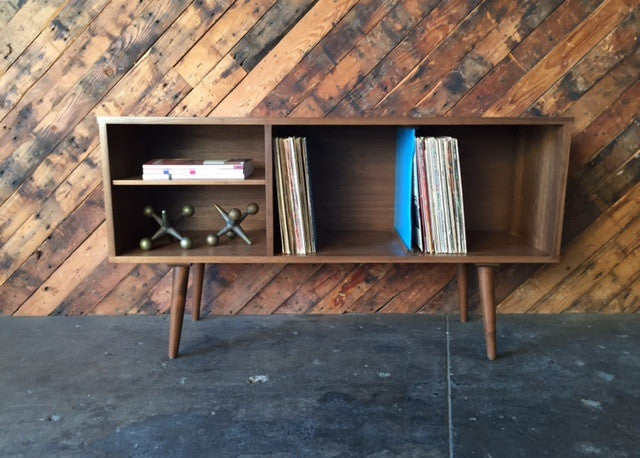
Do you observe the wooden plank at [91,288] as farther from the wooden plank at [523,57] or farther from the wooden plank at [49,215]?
the wooden plank at [523,57]

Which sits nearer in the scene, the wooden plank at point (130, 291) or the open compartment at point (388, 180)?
the open compartment at point (388, 180)

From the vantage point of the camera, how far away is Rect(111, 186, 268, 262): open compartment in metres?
1.56

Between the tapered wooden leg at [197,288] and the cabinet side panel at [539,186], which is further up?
the cabinet side panel at [539,186]

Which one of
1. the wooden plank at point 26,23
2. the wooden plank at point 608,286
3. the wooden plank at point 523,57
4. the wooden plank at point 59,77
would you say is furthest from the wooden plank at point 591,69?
the wooden plank at point 26,23

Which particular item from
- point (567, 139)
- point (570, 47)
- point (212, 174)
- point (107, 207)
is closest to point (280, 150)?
point (212, 174)

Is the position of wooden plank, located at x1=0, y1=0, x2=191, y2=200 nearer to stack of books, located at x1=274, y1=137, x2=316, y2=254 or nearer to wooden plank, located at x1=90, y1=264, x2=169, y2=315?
wooden plank, located at x1=90, y1=264, x2=169, y2=315

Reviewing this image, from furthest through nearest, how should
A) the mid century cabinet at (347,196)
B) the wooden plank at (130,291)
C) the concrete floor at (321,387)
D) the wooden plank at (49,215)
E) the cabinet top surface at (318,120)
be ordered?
the wooden plank at (130,291)
the wooden plank at (49,215)
the mid century cabinet at (347,196)
the cabinet top surface at (318,120)
the concrete floor at (321,387)

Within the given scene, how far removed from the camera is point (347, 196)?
1.85 meters

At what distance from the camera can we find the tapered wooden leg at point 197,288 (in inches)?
71.0

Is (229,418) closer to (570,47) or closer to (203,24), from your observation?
(203,24)

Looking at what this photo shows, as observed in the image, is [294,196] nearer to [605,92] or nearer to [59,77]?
[59,77]

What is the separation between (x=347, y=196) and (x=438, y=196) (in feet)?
1.41

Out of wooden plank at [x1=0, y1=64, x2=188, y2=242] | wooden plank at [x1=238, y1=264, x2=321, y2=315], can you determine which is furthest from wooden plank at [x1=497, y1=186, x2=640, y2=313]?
wooden plank at [x1=0, y1=64, x2=188, y2=242]

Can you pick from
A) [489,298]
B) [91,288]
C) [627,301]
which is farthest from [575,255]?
[91,288]
